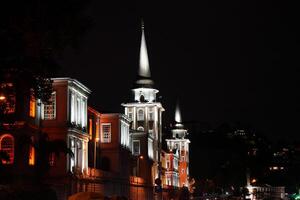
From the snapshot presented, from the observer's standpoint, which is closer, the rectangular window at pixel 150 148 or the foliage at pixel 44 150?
the foliage at pixel 44 150

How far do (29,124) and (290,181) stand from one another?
116m

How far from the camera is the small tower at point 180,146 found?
541ft

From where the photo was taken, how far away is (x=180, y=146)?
556 ft

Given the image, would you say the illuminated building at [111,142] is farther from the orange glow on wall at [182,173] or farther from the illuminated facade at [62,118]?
the orange glow on wall at [182,173]

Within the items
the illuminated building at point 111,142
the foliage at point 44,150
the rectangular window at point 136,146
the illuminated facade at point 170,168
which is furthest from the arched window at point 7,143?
the illuminated facade at point 170,168

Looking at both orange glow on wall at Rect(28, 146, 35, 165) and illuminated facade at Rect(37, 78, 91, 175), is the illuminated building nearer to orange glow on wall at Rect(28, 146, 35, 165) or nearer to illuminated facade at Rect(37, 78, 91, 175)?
illuminated facade at Rect(37, 78, 91, 175)

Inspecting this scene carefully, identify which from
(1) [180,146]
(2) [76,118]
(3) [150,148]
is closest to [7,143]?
(2) [76,118]

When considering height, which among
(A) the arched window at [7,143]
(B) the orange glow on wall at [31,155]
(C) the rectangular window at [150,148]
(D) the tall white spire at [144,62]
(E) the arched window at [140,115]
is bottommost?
(B) the orange glow on wall at [31,155]

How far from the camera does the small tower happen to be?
165 meters

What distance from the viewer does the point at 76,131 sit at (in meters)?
67.3

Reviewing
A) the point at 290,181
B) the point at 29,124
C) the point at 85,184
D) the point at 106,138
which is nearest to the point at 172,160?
the point at 290,181

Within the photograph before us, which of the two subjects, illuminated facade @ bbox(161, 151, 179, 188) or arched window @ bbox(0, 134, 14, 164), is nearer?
arched window @ bbox(0, 134, 14, 164)

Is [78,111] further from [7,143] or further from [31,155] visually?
[7,143]

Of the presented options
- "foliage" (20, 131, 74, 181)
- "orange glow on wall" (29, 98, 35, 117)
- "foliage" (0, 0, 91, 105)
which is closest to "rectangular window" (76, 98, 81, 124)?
"foliage" (20, 131, 74, 181)
